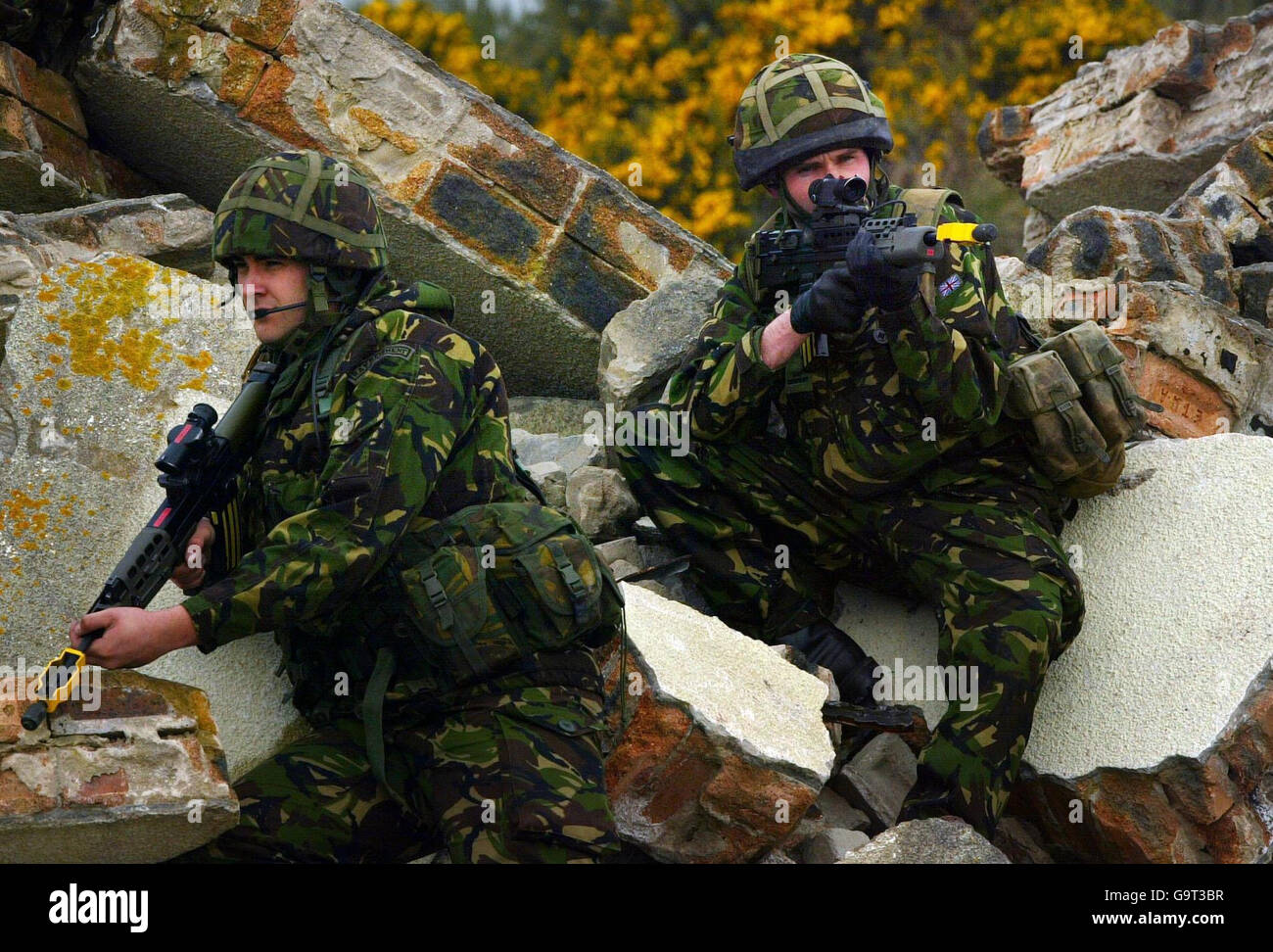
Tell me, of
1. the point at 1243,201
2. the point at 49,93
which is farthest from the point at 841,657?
the point at 1243,201

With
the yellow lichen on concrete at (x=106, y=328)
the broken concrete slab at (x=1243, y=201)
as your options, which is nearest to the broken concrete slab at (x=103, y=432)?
the yellow lichen on concrete at (x=106, y=328)

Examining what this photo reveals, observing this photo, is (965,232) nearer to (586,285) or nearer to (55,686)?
(586,285)

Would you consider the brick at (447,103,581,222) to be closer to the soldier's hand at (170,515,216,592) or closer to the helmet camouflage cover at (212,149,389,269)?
the helmet camouflage cover at (212,149,389,269)

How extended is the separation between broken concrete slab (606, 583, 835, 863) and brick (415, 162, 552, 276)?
2106 millimetres

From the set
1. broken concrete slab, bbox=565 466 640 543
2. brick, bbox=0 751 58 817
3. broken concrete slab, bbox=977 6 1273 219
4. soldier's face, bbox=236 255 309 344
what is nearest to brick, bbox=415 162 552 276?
broken concrete slab, bbox=565 466 640 543

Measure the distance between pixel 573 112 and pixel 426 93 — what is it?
308 inches

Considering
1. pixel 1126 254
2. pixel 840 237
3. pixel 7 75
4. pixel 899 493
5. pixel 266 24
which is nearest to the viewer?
pixel 840 237

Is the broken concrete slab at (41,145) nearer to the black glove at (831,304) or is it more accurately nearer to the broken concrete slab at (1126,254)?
the black glove at (831,304)

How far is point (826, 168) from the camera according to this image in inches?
168

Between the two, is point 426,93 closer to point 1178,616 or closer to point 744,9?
point 1178,616

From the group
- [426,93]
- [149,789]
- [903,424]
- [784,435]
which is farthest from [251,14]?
[149,789]

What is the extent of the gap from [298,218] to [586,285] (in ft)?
7.57

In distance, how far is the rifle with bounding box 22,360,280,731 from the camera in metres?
3.38

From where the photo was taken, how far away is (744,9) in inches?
524
